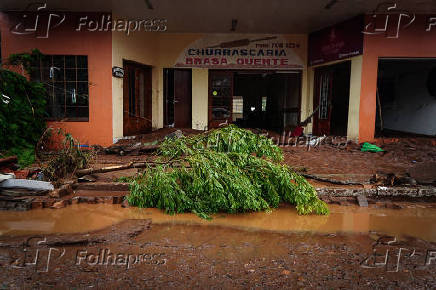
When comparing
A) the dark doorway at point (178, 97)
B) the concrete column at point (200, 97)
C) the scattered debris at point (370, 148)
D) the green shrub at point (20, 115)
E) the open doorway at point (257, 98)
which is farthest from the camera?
the open doorway at point (257, 98)

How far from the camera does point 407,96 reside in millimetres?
13195

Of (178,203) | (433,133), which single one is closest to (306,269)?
(178,203)

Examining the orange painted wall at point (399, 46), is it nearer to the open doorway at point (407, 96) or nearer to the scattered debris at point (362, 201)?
the open doorway at point (407, 96)

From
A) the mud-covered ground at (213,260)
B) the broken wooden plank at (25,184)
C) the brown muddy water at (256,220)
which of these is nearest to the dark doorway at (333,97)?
the brown muddy water at (256,220)

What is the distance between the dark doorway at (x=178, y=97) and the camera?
12.1 meters

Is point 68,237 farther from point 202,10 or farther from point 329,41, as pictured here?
point 329,41

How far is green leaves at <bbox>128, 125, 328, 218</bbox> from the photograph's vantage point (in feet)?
13.7

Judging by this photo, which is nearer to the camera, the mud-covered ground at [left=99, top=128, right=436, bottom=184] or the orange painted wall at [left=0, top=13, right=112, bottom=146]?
the mud-covered ground at [left=99, top=128, right=436, bottom=184]

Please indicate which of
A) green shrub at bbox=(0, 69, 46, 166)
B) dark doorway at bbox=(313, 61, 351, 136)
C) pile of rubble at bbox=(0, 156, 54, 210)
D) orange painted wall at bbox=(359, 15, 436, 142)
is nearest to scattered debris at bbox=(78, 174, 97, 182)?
pile of rubble at bbox=(0, 156, 54, 210)

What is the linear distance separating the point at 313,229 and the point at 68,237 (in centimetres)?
288

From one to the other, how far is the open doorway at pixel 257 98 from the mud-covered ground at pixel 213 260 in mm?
8518

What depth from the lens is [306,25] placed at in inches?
412

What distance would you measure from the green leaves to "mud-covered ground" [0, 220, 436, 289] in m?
0.58

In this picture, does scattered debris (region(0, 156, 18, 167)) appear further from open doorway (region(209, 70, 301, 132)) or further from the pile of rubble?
open doorway (region(209, 70, 301, 132))
